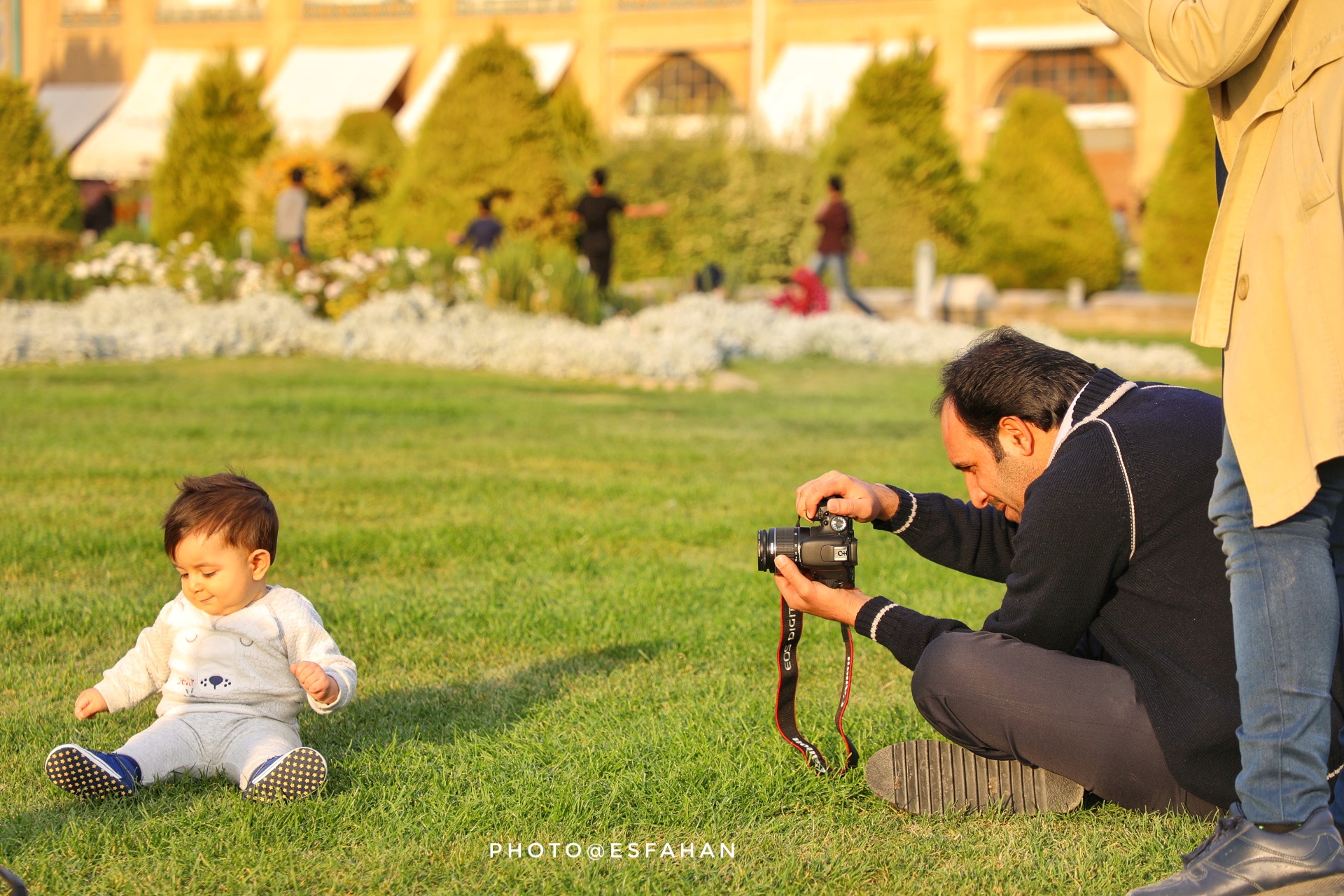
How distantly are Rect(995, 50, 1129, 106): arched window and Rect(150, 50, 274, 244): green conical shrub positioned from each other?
2053 cm

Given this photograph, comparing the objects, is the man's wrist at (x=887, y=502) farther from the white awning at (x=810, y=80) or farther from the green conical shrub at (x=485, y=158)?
the white awning at (x=810, y=80)

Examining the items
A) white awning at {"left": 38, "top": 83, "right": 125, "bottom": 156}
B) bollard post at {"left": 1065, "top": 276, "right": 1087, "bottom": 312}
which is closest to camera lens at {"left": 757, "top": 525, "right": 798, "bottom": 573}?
bollard post at {"left": 1065, "top": 276, "right": 1087, "bottom": 312}

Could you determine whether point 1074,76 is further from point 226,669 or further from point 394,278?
point 226,669

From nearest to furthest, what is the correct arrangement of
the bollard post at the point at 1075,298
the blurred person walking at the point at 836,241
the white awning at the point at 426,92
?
the blurred person walking at the point at 836,241
the bollard post at the point at 1075,298
the white awning at the point at 426,92

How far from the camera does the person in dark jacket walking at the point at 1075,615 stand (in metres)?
2.53

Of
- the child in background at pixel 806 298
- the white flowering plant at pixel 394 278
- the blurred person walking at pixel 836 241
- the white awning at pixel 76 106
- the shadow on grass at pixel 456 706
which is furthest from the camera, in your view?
the white awning at pixel 76 106

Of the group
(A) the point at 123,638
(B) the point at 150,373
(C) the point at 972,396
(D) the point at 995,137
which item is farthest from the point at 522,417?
(D) the point at 995,137

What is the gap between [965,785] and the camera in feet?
9.39

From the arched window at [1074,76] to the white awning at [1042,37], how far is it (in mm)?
731

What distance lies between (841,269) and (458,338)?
6.54 metres

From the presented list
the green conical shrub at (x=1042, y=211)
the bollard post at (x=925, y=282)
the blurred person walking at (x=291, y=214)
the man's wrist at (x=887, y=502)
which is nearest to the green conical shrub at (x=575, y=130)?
the bollard post at (x=925, y=282)

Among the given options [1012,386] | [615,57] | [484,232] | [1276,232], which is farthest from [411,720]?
[615,57]

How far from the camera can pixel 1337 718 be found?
7.93 feet

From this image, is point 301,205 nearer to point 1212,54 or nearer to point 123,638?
point 123,638
